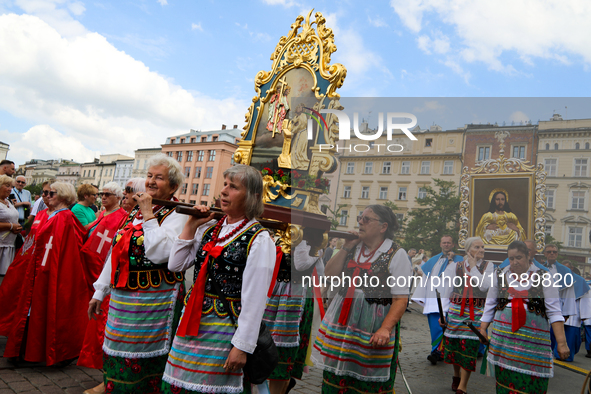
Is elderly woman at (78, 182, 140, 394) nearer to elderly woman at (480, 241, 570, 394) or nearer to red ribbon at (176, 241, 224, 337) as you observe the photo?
red ribbon at (176, 241, 224, 337)

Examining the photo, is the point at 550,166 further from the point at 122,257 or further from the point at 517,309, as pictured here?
the point at 122,257

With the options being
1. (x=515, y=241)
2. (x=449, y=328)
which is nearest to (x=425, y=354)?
(x=449, y=328)

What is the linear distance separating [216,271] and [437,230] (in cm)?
164

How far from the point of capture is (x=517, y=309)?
3.53 m

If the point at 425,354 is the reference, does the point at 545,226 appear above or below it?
above

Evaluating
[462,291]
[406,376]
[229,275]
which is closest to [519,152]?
[229,275]

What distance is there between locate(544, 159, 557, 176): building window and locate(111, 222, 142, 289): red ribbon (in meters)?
2.94

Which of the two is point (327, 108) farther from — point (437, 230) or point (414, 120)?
point (437, 230)

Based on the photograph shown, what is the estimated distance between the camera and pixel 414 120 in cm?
318

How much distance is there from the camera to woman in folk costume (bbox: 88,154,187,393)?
2.80 metres

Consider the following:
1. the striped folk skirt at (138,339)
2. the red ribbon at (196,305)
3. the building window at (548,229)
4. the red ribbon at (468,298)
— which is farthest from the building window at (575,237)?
the striped folk skirt at (138,339)

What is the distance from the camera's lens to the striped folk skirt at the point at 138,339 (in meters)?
2.80

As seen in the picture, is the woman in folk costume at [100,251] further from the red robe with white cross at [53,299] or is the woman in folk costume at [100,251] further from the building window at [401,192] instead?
the building window at [401,192]

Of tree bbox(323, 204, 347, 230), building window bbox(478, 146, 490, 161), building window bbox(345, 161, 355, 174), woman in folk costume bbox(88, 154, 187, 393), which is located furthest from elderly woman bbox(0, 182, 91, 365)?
building window bbox(478, 146, 490, 161)
